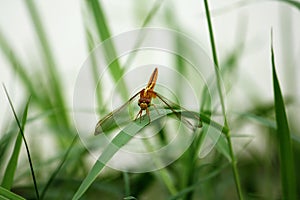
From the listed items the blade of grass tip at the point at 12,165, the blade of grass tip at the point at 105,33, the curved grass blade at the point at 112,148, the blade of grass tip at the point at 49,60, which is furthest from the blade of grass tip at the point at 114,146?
the blade of grass tip at the point at 49,60

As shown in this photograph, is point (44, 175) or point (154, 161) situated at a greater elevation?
point (44, 175)

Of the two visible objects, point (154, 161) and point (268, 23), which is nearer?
point (154, 161)

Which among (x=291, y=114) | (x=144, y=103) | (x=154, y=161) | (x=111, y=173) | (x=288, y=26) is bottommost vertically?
(x=144, y=103)

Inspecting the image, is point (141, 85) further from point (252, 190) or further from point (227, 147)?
point (252, 190)

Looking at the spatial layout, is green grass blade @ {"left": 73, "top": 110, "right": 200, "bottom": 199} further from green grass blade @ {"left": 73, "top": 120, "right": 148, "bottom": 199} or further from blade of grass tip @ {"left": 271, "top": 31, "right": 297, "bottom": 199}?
blade of grass tip @ {"left": 271, "top": 31, "right": 297, "bottom": 199}

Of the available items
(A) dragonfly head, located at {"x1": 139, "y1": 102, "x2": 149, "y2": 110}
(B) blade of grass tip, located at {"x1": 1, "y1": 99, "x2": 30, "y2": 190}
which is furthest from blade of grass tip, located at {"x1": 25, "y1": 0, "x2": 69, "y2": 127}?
(A) dragonfly head, located at {"x1": 139, "y1": 102, "x2": 149, "y2": 110}

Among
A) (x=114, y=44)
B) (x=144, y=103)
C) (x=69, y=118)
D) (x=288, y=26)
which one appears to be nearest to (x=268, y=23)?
(x=288, y=26)
